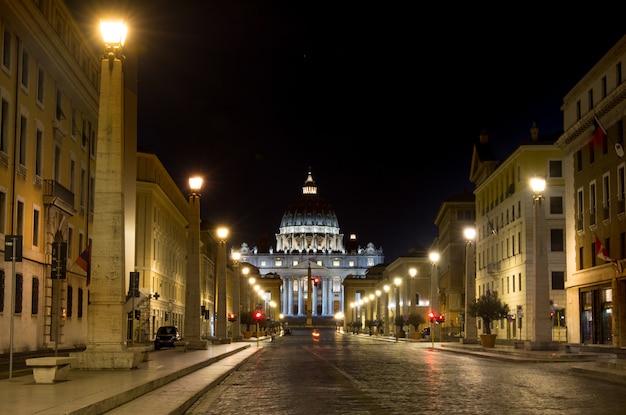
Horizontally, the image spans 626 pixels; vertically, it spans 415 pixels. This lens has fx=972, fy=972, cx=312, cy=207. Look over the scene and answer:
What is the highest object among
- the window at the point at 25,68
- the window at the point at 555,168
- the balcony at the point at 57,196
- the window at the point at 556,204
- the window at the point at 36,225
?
the window at the point at 555,168

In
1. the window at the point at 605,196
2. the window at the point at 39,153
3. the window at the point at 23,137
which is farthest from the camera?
the window at the point at 605,196

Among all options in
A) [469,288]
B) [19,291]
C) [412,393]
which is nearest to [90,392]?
[412,393]

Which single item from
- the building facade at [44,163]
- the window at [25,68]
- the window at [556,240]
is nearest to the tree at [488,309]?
the window at [556,240]

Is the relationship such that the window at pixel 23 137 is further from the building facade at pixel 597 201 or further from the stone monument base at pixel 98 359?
the building facade at pixel 597 201

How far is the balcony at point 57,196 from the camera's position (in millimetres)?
41844

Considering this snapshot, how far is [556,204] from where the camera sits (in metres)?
71.8

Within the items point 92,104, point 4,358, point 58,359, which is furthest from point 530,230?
point 58,359

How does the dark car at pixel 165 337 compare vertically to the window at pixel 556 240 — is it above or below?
below

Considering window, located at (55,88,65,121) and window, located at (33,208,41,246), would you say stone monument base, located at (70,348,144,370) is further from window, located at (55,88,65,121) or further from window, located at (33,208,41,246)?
window, located at (55,88,65,121)

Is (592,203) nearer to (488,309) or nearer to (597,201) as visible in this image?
(597,201)

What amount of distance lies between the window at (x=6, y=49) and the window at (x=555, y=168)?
152 ft

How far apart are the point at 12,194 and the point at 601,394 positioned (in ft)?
79.9

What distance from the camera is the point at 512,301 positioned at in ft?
255

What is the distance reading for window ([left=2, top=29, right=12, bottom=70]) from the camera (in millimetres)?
35469
